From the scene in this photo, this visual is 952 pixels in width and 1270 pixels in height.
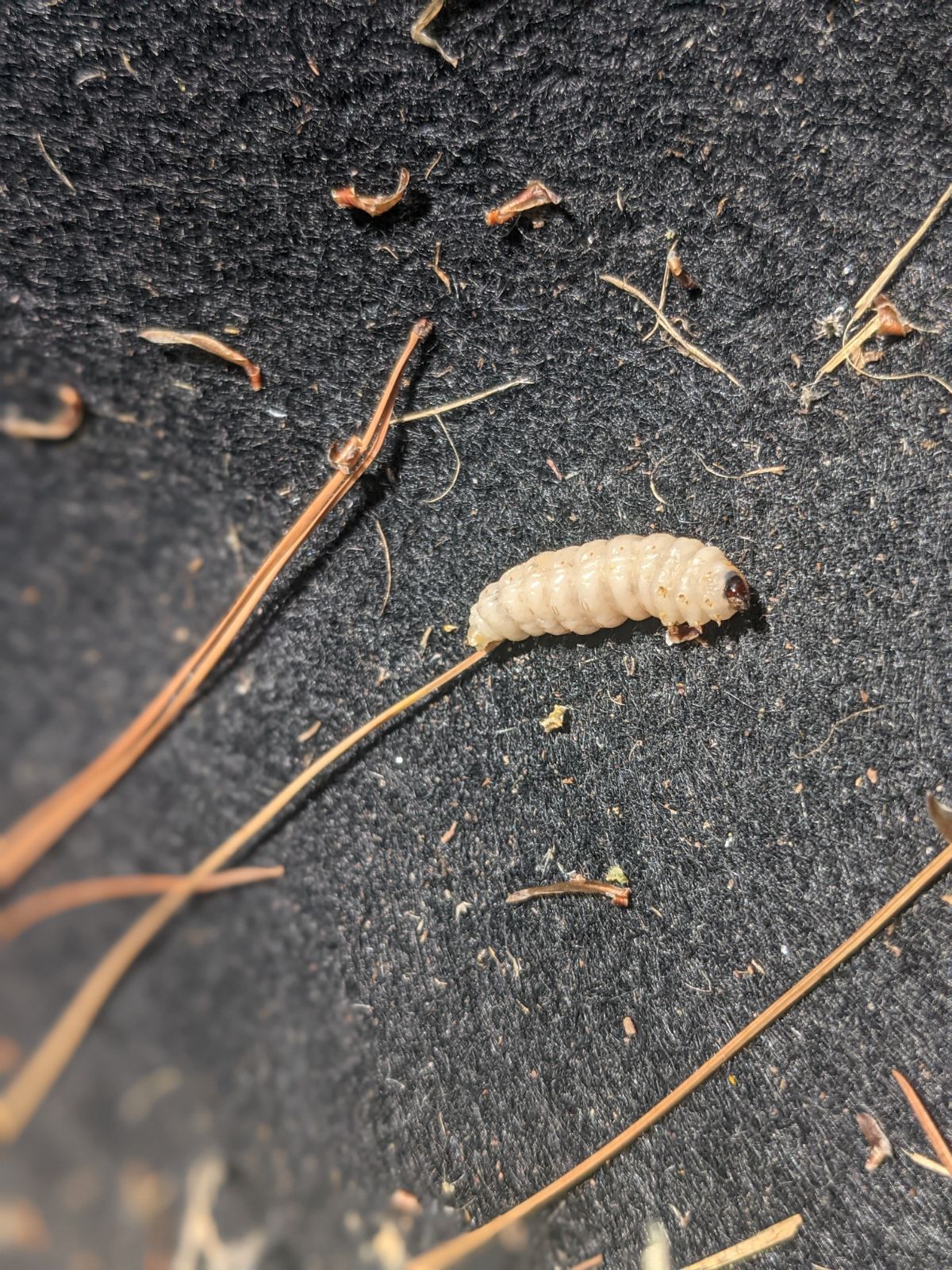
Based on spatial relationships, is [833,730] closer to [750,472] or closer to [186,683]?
[750,472]

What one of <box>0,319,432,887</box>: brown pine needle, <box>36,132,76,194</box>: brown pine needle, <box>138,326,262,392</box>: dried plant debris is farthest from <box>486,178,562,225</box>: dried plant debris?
<box>36,132,76,194</box>: brown pine needle

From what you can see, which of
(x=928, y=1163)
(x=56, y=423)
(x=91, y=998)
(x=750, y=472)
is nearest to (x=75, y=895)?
(x=91, y=998)

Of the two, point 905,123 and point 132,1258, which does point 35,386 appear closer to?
point 132,1258

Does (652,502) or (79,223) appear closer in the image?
(79,223)

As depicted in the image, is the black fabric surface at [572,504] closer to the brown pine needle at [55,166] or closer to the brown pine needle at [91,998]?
the brown pine needle at [55,166]

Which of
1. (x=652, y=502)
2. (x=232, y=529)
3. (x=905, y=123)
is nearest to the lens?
(x=232, y=529)

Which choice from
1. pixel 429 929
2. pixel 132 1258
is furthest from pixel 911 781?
pixel 132 1258

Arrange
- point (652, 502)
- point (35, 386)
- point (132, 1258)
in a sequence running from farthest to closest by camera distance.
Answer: point (652, 502)
point (35, 386)
point (132, 1258)
